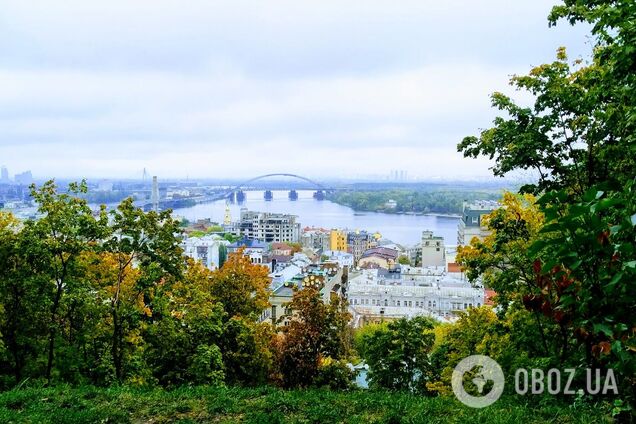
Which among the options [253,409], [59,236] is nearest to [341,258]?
[59,236]

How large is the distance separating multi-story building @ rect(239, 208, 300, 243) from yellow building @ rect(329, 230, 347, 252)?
22.0 ft

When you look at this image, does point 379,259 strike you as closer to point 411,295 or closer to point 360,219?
point 411,295

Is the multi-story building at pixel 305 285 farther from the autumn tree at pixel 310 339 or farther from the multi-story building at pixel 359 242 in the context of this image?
the multi-story building at pixel 359 242

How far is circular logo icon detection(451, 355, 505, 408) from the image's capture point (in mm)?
4094

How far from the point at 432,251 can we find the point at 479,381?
41.4 meters

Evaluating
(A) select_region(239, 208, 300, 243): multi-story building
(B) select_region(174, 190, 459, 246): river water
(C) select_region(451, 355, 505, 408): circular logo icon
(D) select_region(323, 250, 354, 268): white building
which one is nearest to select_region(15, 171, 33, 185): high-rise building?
(B) select_region(174, 190, 459, 246): river water

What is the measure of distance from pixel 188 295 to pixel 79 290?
1.50m

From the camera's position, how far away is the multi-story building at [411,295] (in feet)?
93.1

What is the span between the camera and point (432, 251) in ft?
150

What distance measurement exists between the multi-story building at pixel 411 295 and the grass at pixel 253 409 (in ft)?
73.9

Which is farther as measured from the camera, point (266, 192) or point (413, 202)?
point (266, 192)

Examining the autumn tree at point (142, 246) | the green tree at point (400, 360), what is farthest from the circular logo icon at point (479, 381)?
the autumn tree at point (142, 246)

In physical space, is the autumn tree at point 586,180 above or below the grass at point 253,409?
above

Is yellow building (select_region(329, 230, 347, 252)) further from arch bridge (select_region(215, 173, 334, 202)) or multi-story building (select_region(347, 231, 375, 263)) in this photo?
arch bridge (select_region(215, 173, 334, 202))
